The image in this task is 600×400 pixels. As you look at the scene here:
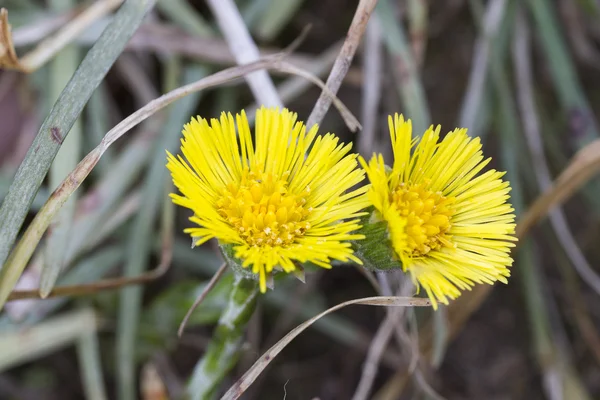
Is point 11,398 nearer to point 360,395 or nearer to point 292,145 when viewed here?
point 360,395

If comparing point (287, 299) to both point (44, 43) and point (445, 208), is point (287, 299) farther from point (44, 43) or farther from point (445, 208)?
point (44, 43)

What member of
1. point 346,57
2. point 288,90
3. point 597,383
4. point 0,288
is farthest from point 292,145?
point 597,383

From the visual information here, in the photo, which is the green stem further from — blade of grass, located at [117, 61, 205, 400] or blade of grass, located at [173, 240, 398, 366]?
blade of grass, located at [173, 240, 398, 366]

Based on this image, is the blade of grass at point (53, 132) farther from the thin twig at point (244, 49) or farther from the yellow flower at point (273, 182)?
the thin twig at point (244, 49)

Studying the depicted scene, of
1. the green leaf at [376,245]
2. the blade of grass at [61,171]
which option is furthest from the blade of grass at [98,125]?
the green leaf at [376,245]

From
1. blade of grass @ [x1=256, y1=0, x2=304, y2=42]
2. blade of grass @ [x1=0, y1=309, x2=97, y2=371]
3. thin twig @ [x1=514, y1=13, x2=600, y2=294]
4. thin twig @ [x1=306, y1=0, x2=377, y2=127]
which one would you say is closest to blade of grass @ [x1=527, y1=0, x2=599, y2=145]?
thin twig @ [x1=514, y1=13, x2=600, y2=294]

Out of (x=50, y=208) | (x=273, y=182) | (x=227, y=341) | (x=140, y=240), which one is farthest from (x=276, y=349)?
(x=140, y=240)

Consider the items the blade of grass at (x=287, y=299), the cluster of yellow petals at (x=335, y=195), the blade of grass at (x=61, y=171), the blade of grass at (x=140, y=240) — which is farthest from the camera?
the blade of grass at (x=287, y=299)
